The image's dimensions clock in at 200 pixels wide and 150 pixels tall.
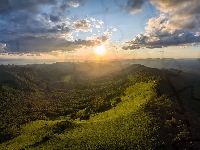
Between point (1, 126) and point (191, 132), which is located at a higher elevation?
point (191, 132)

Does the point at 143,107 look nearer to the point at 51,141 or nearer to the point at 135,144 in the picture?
the point at 135,144

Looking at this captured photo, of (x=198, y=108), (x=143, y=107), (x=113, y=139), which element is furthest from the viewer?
(x=198, y=108)

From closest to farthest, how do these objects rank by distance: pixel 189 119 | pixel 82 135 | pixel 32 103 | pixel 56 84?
pixel 82 135 → pixel 189 119 → pixel 32 103 → pixel 56 84

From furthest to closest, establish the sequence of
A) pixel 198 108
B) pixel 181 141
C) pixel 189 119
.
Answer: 1. pixel 198 108
2. pixel 189 119
3. pixel 181 141

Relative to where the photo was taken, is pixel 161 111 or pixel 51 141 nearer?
pixel 51 141

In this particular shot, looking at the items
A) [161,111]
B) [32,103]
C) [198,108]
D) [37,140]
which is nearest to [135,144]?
[161,111]

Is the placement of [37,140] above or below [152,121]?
below

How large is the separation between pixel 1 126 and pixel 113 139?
38888 millimetres

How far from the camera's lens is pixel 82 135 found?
127ft

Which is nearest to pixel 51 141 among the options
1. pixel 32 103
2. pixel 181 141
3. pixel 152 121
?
pixel 152 121

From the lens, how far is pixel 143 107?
47.5 metres

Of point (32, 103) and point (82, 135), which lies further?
point (32, 103)

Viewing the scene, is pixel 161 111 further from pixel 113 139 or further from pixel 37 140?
pixel 37 140

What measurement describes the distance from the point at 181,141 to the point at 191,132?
13.3ft
